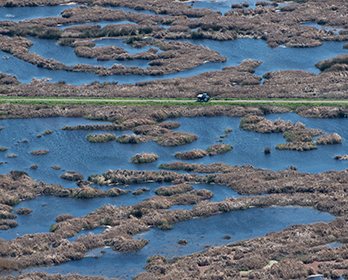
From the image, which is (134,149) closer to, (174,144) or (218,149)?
(174,144)

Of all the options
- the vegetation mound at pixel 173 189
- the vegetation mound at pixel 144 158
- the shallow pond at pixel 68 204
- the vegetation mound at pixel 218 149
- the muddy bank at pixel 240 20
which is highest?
the muddy bank at pixel 240 20

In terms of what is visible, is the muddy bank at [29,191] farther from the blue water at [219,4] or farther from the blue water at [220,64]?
the blue water at [219,4]

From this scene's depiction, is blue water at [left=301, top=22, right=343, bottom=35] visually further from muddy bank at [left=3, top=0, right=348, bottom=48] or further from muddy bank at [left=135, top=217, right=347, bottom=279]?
muddy bank at [left=135, top=217, right=347, bottom=279]

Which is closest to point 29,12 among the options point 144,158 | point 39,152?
point 39,152

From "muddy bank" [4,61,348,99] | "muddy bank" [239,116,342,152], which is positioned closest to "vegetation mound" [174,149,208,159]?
"muddy bank" [239,116,342,152]

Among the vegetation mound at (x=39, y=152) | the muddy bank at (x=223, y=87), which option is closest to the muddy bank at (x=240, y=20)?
the muddy bank at (x=223, y=87)

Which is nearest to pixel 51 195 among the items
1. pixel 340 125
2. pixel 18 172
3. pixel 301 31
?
pixel 18 172

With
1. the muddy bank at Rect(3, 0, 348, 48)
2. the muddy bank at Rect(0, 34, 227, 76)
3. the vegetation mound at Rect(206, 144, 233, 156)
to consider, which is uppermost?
the muddy bank at Rect(3, 0, 348, 48)

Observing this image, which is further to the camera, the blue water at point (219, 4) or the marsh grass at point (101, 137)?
the blue water at point (219, 4)

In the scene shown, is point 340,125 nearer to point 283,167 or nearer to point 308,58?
point 283,167
